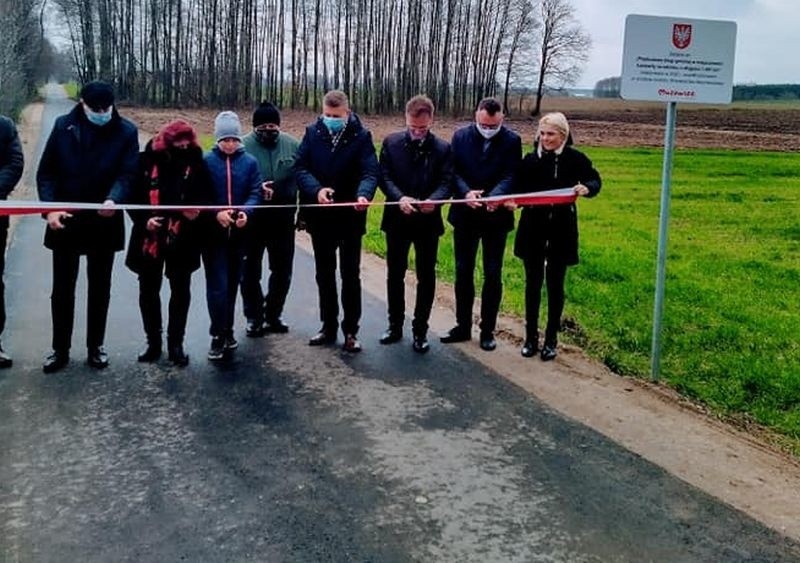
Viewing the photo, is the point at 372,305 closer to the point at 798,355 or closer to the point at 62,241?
the point at 62,241

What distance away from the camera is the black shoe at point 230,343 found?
709 cm

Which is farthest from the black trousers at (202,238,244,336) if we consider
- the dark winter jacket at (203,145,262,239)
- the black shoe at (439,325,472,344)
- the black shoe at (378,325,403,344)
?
the black shoe at (439,325,472,344)

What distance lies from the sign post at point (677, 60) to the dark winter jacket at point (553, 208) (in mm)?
808

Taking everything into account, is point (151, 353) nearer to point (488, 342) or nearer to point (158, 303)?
point (158, 303)

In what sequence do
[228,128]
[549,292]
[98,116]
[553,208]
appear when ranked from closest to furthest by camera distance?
[98,116] < [228,128] < [553,208] < [549,292]

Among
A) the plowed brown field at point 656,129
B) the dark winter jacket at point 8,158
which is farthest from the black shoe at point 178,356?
the plowed brown field at point 656,129

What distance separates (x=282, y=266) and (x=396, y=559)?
4.26m

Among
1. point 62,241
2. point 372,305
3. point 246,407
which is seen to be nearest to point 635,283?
point 372,305

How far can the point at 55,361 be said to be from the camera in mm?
6504

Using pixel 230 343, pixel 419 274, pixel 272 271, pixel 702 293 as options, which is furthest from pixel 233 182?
pixel 702 293

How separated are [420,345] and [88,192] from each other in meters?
2.99

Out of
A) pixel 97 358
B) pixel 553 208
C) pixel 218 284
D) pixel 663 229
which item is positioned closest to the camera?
pixel 97 358

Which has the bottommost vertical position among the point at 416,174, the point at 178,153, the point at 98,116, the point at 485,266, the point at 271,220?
the point at 485,266

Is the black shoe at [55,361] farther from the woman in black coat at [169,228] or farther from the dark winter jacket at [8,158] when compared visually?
the dark winter jacket at [8,158]
